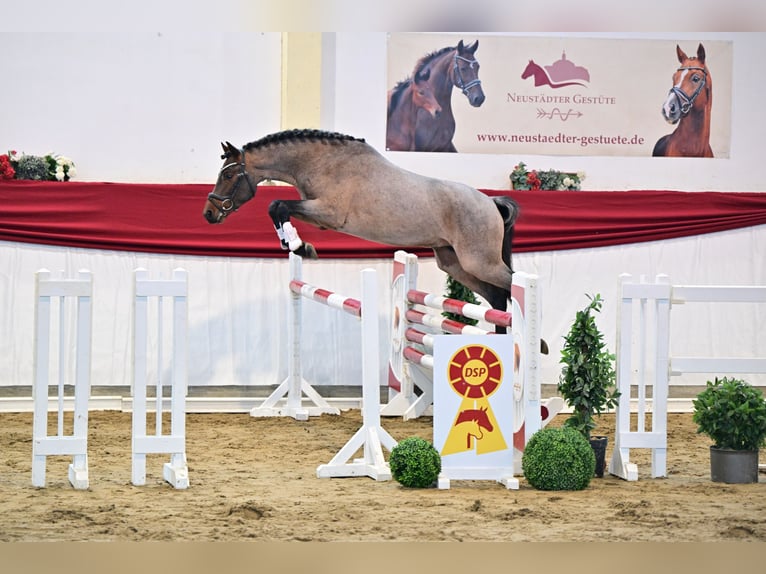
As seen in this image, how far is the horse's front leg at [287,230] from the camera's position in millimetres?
4277

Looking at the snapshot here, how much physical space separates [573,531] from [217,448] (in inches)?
90.0

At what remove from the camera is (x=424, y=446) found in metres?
3.60

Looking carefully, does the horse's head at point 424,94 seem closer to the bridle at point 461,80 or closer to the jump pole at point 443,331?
the bridle at point 461,80

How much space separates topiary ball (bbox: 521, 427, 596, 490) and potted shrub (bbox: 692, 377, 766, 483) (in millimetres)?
513

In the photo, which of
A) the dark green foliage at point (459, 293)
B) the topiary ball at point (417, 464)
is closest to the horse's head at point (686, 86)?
the dark green foliage at point (459, 293)

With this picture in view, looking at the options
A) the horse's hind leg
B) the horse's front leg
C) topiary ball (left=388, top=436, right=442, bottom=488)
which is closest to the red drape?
the horse's hind leg

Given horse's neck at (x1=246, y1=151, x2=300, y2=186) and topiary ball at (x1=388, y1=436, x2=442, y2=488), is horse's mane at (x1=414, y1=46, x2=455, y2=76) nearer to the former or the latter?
horse's neck at (x1=246, y1=151, x2=300, y2=186)

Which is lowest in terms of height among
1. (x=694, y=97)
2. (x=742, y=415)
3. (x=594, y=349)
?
(x=742, y=415)

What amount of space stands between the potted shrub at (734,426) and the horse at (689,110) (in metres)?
3.63

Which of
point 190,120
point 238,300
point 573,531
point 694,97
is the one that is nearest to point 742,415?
point 573,531

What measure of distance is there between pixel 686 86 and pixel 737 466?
4019 mm

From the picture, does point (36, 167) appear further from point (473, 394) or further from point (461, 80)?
point (473, 394)

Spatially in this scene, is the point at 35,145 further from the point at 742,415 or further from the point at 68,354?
the point at 742,415

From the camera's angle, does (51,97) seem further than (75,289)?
Yes
